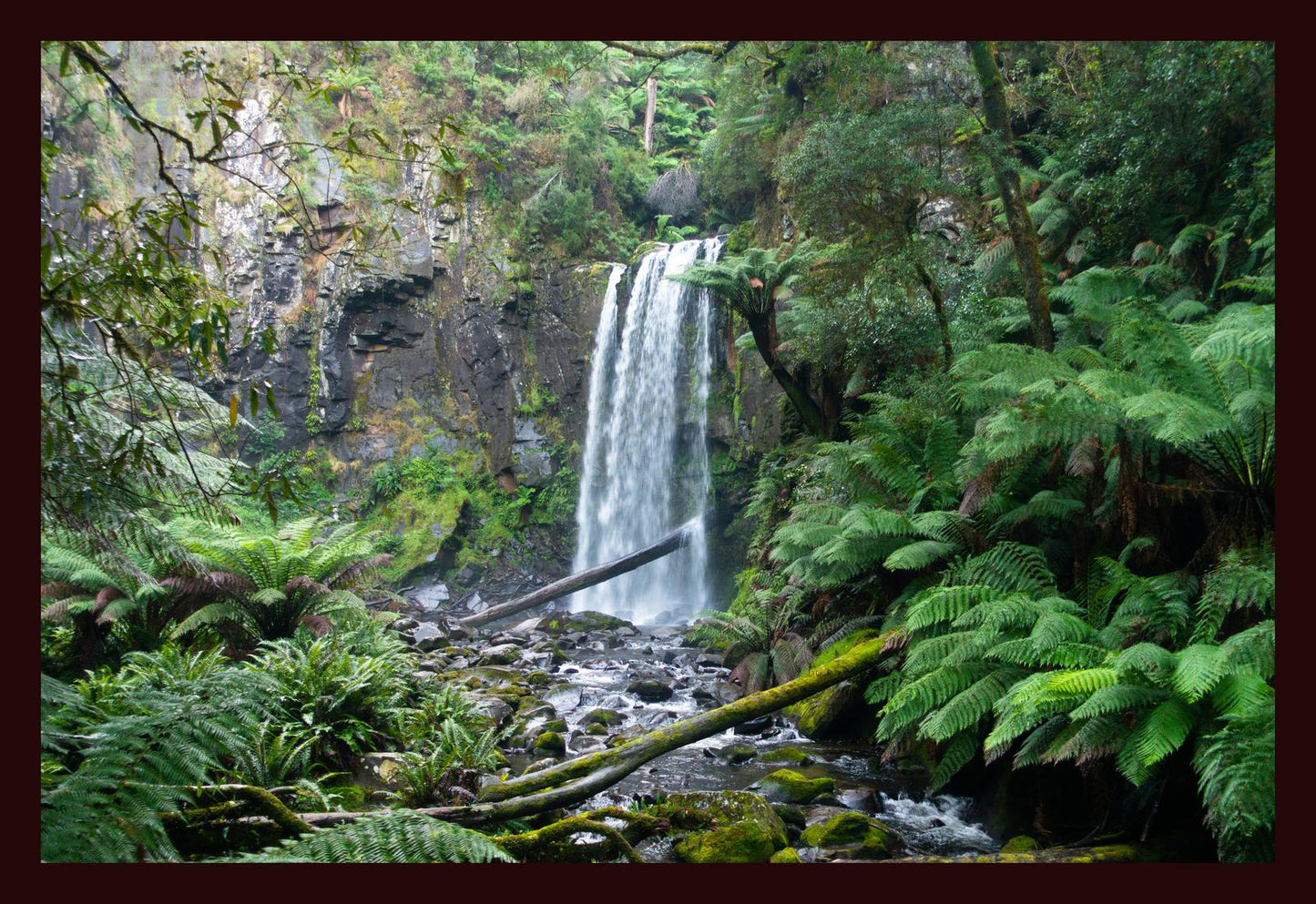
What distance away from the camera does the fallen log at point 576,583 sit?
10.0 metres

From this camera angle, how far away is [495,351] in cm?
1544

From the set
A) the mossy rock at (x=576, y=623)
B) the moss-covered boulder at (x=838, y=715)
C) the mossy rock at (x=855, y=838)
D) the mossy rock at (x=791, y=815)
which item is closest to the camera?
the mossy rock at (x=855, y=838)

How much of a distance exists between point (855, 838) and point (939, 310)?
4.21 metres

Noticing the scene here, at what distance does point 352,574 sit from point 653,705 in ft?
8.04

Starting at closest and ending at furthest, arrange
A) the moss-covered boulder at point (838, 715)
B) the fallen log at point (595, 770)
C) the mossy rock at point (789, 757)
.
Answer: the fallen log at point (595, 770)
the mossy rock at point (789, 757)
the moss-covered boulder at point (838, 715)

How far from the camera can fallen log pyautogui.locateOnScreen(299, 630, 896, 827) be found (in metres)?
2.85

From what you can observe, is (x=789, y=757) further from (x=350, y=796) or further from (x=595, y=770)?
(x=350, y=796)

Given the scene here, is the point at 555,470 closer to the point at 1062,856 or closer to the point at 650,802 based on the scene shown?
the point at 650,802

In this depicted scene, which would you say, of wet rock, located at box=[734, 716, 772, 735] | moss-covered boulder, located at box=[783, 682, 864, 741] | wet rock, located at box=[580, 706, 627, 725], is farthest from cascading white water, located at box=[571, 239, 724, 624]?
moss-covered boulder, located at box=[783, 682, 864, 741]

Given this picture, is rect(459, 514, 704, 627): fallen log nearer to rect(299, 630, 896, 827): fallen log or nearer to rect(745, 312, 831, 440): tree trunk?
rect(745, 312, 831, 440): tree trunk

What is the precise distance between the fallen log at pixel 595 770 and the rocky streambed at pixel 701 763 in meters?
0.23

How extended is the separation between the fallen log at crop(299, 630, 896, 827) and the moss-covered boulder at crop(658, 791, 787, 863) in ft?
0.86

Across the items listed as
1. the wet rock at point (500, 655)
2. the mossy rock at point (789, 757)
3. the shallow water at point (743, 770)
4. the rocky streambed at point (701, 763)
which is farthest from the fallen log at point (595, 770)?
the wet rock at point (500, 655)

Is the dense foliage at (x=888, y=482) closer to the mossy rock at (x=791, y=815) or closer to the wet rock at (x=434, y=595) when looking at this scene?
the mossy rock at (x=791, y=815)
